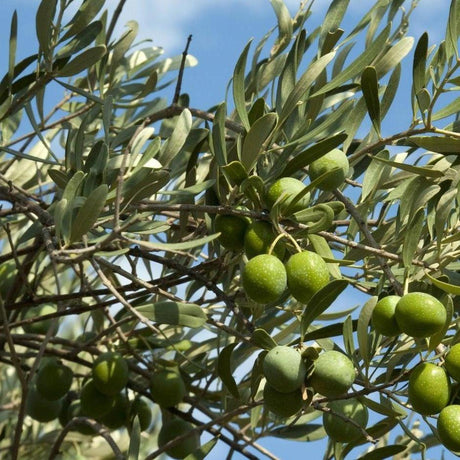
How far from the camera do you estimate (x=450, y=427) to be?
1425 millimetres

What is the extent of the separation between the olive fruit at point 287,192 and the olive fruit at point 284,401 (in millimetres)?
302

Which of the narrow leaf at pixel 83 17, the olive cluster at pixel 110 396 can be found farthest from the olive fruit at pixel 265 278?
the narrow leaf at pixel 83 17

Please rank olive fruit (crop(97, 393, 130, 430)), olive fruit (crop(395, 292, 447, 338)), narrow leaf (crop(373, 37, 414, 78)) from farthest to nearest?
1. olive fruit (crop(97, 393, 130, 430))
2. narrow leaf (crop(373, 37, 414, 78))
3. olive fruit (crop(395, 292, 447, 338))

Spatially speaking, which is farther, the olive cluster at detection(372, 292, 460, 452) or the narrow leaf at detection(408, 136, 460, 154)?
the narrow leaf at detection(408, 136, 460, 154)

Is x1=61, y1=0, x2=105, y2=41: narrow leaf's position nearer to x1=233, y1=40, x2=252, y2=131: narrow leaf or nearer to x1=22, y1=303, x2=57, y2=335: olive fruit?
x1=233, y1=40, x2=252, y2=131: narrow leaf

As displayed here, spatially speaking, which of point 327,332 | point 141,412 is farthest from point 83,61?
point 141,412

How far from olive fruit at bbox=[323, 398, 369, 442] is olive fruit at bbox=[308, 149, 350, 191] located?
422mm

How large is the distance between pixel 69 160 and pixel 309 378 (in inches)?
28.5

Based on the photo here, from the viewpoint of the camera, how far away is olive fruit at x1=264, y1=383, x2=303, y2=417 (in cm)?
150

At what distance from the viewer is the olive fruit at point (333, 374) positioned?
1.43 metres

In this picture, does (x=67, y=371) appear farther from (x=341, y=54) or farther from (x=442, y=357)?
(x=442, y=357)

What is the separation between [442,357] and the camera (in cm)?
150

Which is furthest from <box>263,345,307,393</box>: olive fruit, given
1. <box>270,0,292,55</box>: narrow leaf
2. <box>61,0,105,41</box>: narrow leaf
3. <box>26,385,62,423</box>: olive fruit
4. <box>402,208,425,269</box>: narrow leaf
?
<box>26,385,62,423</box>: olive fruit

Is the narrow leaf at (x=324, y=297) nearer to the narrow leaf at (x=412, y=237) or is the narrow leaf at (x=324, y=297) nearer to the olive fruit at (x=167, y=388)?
the narrow leaf at (x=412, y=237)
